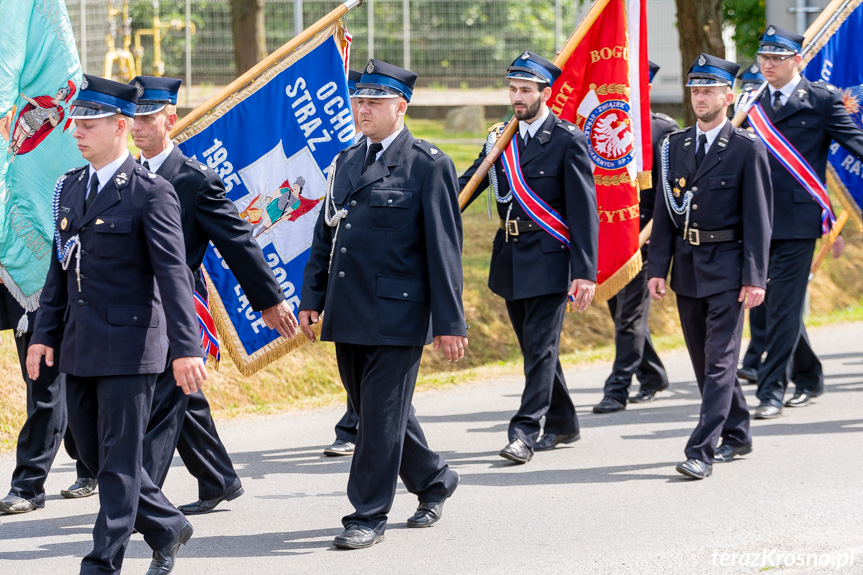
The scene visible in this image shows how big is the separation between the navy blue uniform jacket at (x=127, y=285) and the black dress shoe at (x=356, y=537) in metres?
1.23

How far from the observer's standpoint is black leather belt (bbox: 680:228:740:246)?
284 inches

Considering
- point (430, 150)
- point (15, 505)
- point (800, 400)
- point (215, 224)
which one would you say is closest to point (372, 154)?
point (430, 150)

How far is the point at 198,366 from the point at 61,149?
7.30ft

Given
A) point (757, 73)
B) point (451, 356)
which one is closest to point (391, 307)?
point (451, 356)

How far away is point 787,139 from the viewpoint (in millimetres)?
8750

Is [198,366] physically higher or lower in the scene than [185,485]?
higher

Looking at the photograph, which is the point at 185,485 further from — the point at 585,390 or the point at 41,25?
the point at 585,390

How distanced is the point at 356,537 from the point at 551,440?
2361 millimetres

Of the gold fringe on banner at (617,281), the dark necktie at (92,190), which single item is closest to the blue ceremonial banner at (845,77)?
the gold fringe on banner at (617,281)

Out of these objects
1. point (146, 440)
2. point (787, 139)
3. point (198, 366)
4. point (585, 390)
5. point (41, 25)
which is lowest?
point (585, 390)

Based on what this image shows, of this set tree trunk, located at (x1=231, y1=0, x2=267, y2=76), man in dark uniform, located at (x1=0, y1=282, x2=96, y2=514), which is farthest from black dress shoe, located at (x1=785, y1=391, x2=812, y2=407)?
tree trunk, located at (x1=231, y1=0, x2=267, y2=76)

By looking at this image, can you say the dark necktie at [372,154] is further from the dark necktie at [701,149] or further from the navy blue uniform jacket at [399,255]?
A: the dark necktie at [701,149]

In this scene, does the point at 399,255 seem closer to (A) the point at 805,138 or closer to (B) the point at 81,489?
(B) the point at 81,489

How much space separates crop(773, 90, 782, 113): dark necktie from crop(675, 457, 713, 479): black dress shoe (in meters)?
→ 2.90
